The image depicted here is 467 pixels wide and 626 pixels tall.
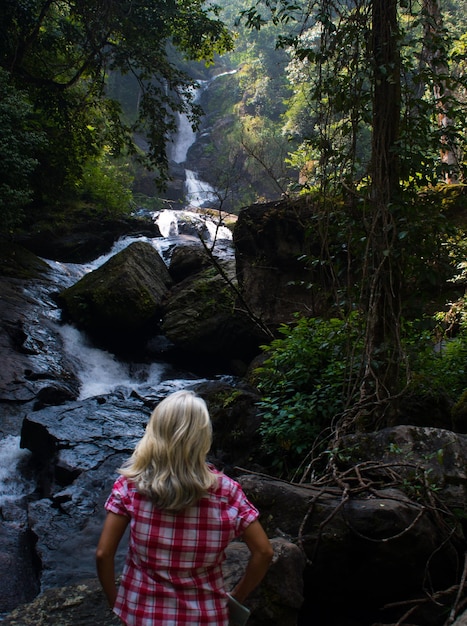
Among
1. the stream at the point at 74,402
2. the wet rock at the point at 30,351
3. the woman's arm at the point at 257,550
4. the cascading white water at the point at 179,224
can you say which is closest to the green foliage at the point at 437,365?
the stream at the point at 74,402

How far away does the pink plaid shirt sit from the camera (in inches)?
66.4

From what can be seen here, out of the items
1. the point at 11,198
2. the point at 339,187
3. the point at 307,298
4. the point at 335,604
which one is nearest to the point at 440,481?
the point at 335,604

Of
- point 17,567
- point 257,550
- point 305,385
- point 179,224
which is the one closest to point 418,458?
point 305,385

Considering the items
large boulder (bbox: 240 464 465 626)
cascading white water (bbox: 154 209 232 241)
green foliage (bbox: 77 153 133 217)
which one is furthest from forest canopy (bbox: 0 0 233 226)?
large boulder (bbox: 240 464 465 626)

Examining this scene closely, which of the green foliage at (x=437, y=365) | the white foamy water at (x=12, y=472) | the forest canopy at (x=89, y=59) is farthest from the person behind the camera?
the forest canopy at (x=89, y=59)

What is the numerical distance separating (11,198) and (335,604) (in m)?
9.13

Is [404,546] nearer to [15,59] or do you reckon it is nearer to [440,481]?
[440,481]

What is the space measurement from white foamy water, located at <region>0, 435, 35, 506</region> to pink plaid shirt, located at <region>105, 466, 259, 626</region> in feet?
16.0

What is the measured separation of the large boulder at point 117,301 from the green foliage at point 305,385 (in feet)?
17.5

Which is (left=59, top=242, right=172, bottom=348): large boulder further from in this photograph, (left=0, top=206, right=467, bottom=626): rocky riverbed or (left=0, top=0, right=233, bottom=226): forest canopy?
(left=0, top=0, right=233, bottom=226): forest canopy

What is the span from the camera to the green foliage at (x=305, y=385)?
16.3 ft

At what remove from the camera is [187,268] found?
12836mm

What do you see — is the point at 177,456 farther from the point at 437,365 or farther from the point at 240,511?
the point at 437,365

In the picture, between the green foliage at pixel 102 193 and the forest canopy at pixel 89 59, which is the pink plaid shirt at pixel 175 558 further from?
the green foliage at pixel 102 193
